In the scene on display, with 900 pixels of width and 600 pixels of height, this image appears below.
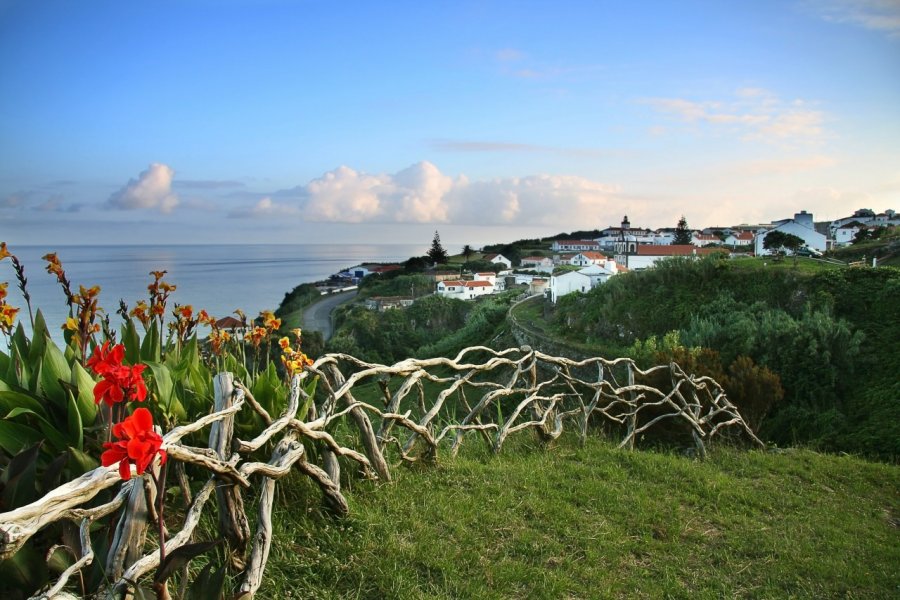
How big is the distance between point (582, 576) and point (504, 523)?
424mm

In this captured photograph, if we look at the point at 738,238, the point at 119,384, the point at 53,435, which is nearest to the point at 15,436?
the point at 53,435

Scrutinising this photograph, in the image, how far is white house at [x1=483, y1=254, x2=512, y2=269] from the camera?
75.6 m

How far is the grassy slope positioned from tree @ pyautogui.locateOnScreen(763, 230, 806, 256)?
86.0ft

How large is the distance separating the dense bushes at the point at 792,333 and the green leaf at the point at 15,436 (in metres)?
7.65

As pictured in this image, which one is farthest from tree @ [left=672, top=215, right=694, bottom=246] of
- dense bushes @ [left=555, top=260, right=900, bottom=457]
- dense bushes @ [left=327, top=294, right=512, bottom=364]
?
dense bushes @ [left=555, top=260, right=900, bottom=457]

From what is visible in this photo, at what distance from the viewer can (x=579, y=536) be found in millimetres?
2613

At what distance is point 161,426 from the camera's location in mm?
2168

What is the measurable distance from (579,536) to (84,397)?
213cm

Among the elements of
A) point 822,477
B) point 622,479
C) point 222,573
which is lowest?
point 822,477

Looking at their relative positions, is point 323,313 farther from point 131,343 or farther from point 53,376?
point 53,376

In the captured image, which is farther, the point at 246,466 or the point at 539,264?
the point at 539,264

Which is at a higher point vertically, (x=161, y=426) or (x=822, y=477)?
(x=161, y=426)

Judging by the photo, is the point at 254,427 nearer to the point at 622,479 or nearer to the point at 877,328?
the point at 622,479

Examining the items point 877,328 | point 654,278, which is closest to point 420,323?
point 654,278
